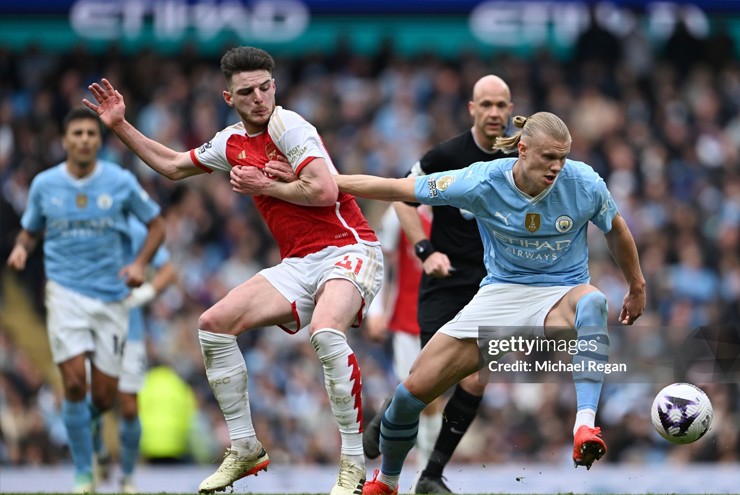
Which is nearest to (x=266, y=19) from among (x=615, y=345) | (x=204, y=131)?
(x=204, y=131)

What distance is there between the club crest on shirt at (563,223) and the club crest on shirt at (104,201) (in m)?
4.64

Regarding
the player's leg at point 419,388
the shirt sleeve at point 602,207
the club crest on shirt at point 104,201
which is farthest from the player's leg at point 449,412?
the club crest on shirt at point 104,201

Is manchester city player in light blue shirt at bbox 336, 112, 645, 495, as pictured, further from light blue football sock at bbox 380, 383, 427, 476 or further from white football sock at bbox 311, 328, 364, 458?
white football sock at bbox 311, 328, 364, 458

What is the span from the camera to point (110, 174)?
11.2m

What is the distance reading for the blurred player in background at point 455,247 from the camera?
365 inches

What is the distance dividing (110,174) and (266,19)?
32.9 feet

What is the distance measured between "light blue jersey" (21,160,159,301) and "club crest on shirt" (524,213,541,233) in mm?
4339

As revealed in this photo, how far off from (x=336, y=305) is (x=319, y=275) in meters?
0.33

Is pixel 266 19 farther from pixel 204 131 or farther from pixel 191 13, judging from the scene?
pixel 204 131

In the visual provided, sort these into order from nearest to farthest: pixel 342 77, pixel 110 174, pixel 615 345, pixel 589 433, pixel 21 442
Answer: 1. pixel 589 433
2. pixel 615 345
3. pixel 110 174
4. pixel 21 442
5. pixel 342 77

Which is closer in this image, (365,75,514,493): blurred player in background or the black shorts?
(365,75,514,493): blurred player in background

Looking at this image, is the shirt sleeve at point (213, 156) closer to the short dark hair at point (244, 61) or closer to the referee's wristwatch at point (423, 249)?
the short dark hair at point (244, 61)

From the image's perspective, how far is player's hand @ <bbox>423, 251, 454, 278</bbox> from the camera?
8.77 metres

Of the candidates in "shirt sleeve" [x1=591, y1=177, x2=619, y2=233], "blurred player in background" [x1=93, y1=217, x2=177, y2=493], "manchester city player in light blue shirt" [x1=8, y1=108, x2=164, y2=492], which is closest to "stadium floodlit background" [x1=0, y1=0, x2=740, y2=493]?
"blurred player in background" [x1=93, y1=217, x2=177, y2=493]
